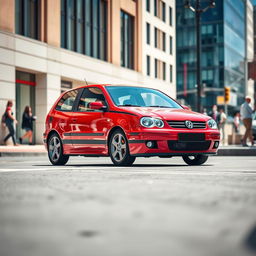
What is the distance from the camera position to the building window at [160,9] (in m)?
52.1

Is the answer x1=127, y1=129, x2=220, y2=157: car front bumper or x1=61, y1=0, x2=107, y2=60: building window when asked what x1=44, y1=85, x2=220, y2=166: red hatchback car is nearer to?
x1=127, y1=129, x2=220, y2=157: car front bumper

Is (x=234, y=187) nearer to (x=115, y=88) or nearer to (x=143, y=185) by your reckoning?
(x=143, y=185)

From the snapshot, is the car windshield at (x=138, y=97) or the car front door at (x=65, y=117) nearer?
the car windshield at (x=138, y=97)

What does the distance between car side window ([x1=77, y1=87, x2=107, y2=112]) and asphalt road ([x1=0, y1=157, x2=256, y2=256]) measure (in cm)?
522

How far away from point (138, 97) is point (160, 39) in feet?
135

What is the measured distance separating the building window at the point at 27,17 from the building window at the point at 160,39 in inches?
870

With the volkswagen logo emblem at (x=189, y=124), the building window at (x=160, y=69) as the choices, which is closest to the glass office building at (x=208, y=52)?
the building window at (x=160, y=69)

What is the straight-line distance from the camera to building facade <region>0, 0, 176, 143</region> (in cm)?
2852

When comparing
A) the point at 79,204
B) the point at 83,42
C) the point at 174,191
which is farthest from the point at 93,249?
the point at 83,42

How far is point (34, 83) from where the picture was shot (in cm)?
3136

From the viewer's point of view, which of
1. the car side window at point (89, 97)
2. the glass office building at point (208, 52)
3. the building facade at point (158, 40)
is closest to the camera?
the car side window at point (89, 97)

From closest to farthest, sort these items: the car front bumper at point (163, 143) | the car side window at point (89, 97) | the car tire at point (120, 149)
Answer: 1. the car front bumper at point (163, 143)
2. the car tire at point (120, 149)
3. the car side window at point (89, 97)

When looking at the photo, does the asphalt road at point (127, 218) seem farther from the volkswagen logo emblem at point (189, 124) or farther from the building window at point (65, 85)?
the building window at point (65, 85)

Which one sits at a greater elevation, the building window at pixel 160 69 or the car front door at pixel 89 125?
the building window at pixel 160 69
